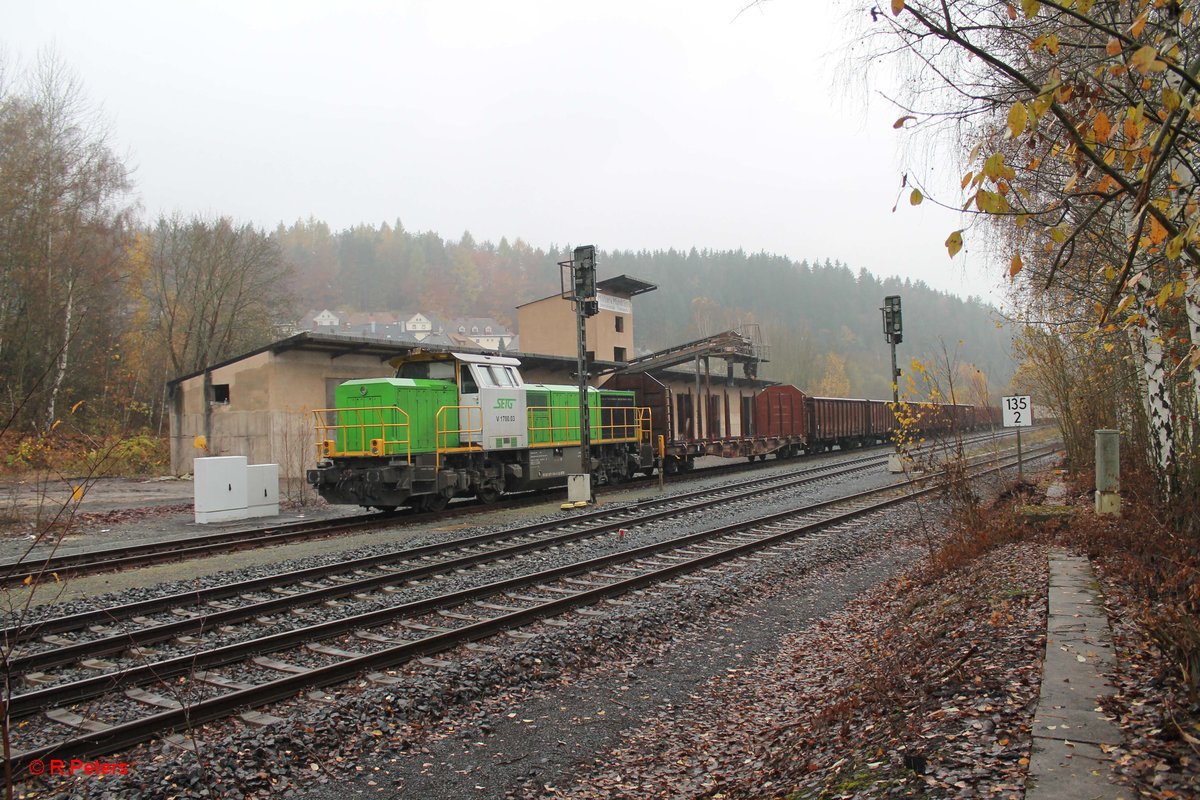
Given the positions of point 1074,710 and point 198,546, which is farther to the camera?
point 198,546

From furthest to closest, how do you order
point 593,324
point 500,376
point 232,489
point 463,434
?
1. point 593,324
2. point 500,376
3. point 232,489
4. point 463,434

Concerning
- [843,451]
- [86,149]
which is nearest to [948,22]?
[86,149]

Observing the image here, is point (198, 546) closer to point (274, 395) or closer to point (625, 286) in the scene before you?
point (274, 395)

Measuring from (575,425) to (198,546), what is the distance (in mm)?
10217

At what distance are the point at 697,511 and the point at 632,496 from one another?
4.16 m

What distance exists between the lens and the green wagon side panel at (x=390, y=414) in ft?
51.8

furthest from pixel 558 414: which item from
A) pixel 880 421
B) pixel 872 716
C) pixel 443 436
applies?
pixel 880 421

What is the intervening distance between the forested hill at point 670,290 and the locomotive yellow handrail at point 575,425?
205 feet

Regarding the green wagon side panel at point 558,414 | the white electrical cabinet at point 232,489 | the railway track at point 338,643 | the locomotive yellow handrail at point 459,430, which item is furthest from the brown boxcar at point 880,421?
the white electrical cabinet at point 232,489

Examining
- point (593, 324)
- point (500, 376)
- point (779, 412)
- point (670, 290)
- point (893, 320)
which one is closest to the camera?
point (500, 376)

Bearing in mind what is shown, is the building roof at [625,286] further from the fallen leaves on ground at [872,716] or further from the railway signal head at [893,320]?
the fallen leaves on ground at [872,716]

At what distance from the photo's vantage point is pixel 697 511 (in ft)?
53.0

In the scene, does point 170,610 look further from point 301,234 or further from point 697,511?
point 301,234

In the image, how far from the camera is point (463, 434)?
56.2ft
